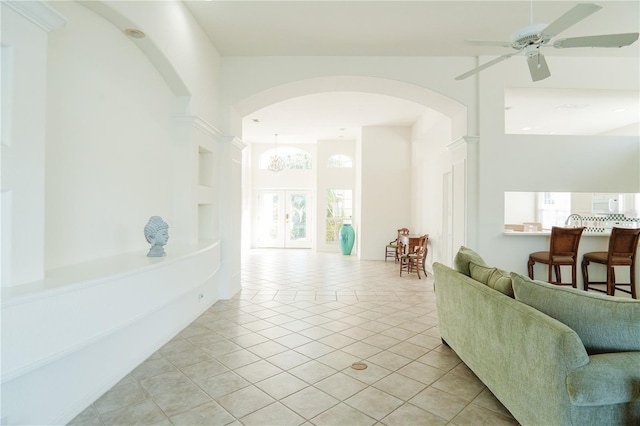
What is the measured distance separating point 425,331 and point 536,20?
12.5ft

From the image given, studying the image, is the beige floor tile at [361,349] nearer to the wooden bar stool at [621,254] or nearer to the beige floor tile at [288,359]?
the beige floor tile at [288,359]

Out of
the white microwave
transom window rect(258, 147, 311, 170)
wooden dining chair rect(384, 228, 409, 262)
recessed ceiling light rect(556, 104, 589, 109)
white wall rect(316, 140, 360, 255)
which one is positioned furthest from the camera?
transom window rect(258, 147, 311, 170)

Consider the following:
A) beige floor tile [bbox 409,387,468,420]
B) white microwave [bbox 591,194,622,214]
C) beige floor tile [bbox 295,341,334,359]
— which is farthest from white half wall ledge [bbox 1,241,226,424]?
white microwave [bbox 591,194,622,214]

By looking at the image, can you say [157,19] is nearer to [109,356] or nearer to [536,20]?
[109,356]

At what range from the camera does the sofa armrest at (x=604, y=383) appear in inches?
57.7

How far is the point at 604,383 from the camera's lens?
4.80ft

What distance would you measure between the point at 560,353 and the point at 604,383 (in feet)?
0.62

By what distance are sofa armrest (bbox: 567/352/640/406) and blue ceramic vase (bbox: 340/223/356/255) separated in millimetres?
8064

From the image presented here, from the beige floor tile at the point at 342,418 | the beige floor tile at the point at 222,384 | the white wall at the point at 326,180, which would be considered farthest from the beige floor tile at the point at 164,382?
the white wall at the point at 326,180

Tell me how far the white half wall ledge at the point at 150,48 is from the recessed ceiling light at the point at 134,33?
33mm

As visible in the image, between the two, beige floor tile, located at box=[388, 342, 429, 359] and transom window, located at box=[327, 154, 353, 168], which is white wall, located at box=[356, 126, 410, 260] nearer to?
transom window, located at box=[327, 154, 353, 168]

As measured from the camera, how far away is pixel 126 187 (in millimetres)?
2842

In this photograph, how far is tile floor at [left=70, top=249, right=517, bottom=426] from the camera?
2.10 metres

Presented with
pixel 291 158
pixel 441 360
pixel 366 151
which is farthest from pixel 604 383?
pixel 291 158
